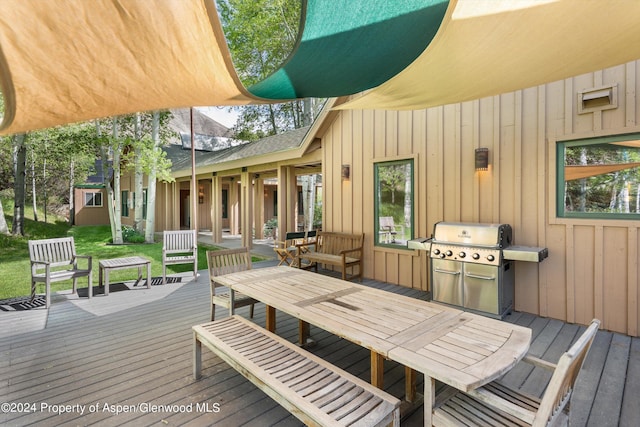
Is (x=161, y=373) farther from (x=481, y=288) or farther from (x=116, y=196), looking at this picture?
(x=116, y=196)

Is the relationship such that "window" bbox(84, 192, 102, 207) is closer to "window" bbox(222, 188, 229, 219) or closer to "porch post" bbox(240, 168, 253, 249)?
"window" bbox(222, 188, 229, 219)

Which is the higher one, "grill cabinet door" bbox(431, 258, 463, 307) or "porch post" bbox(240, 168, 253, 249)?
"porch post" bbox(240, 168, 253, 249)

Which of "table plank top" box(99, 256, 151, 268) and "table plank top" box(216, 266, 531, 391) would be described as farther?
"table plank top" box(99, 256, 151, 268)

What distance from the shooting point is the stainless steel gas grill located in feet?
→ 12.9

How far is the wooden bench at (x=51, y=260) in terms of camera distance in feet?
14.7

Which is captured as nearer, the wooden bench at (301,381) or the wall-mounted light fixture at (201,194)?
the wooden bench at (301,381)

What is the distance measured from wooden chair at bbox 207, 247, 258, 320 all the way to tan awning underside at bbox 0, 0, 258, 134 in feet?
7.43

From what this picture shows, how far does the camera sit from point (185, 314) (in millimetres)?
4293

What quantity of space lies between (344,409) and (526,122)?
14.0ft

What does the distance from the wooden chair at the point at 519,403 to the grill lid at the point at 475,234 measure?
2330 millimetres

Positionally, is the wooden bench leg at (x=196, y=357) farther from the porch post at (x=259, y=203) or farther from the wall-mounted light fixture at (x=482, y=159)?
the porch post at (x=259, y=203)

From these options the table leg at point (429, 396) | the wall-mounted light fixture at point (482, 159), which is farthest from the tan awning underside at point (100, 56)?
the wall-mounted light fixture at point (482, 159)

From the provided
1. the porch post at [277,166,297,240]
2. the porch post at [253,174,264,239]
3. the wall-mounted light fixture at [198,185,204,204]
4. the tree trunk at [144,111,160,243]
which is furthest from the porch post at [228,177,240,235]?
the porch post at [277,166,297,240]

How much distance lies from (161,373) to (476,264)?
3773 mm
